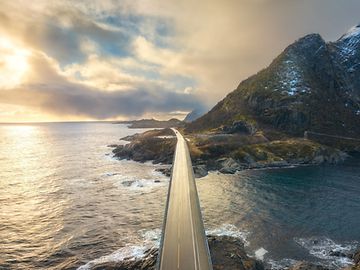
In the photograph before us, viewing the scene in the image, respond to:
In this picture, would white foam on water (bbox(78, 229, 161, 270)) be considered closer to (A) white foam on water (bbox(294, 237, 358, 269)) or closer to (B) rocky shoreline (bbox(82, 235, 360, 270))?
(B) rocky shoreline (bbox(82, 235, 360, 270))

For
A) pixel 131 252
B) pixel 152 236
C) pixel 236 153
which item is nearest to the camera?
pixel 131 252

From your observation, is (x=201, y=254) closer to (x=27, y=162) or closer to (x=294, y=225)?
(x=294, y=225)

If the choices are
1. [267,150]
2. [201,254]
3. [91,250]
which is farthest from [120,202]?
[267,150]

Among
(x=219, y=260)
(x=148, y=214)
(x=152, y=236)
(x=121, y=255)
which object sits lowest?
(x=121, y=255)

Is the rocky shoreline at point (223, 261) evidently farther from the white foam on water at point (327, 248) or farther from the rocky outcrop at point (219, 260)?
the white foam on water at point (327, 248)

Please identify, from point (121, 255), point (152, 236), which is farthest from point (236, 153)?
point (121, 255)

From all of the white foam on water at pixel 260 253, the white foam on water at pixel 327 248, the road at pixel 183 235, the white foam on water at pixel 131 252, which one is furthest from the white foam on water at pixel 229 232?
the white foam on water at pixel 131 252

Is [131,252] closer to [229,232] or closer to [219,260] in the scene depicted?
[219,260]

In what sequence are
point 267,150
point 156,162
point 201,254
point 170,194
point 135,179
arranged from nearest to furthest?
point 201,254 → point 170,194 → point 135,179 → point 156,162 → point 267,150
